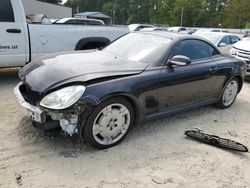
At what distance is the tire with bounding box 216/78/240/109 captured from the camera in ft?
18.7

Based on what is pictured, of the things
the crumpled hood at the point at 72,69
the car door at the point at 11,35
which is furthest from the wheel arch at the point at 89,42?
the crumpled hood at the point at 72,69

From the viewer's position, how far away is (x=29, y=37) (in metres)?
6.43

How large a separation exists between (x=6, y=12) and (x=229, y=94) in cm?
484

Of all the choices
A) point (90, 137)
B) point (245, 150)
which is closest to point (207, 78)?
point (245, 150)

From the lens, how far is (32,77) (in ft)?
13.0

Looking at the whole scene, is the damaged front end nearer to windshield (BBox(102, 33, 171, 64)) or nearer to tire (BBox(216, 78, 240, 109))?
windshield (BBox(102, 33, 171, 64))

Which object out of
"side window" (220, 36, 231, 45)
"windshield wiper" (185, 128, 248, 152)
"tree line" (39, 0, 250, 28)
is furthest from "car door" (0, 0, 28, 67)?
"tree line" (39, 0, 250, 28)

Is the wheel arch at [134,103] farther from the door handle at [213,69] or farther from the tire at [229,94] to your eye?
the tire at [229,94]

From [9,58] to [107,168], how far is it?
158 inches

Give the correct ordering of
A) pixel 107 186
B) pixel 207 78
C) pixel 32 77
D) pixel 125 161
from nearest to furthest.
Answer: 1. pixel 107 186
2. pixel 125 161
3. pixel 32 77
4. pixel 207 78

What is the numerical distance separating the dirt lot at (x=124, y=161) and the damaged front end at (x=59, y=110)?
37 cm

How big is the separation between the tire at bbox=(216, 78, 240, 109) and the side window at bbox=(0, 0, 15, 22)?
454 centimetres

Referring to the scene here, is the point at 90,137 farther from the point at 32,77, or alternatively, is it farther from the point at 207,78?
the point at 207,78

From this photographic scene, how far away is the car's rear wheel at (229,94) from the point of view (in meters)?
5.72
